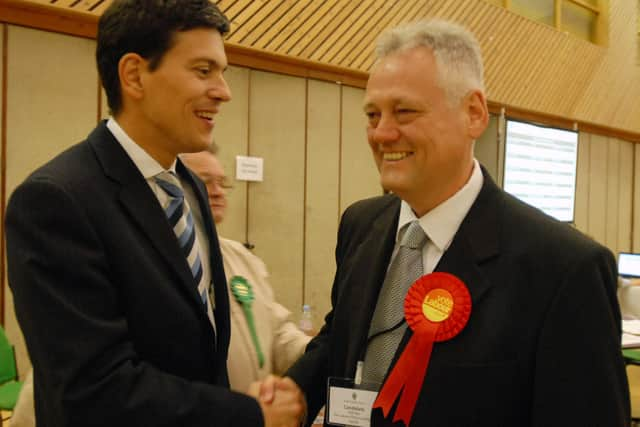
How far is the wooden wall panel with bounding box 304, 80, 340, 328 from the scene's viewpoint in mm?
6738

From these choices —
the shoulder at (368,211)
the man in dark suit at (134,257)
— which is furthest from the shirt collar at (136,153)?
the shoulder at (368,211)

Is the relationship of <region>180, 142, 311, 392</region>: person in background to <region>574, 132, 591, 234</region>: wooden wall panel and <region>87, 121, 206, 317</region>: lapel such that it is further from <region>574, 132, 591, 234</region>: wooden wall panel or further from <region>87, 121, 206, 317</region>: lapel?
<region>574, 132, 591, 234</region>: wooden wall panel

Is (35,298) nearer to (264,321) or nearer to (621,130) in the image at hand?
(264,321)

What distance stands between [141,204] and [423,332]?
0.76m

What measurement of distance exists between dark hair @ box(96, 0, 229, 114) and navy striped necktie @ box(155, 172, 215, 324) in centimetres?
26

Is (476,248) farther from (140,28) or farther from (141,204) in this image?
(140,28)

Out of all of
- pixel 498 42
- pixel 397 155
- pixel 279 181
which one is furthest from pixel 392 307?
pixel 498 42

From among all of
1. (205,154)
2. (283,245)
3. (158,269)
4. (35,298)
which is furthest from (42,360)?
(283,245)

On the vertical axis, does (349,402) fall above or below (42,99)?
below

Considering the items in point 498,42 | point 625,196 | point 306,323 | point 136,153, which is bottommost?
point 306,323

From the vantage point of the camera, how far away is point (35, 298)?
1263 millimetres

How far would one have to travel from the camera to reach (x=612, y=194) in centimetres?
1103

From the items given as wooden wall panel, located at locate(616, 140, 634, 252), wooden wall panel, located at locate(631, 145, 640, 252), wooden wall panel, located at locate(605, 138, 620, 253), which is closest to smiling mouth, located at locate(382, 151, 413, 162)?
wooden wall panel, located at locate(605, 138, 620, 253)

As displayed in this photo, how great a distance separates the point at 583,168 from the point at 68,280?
10.6 meters
